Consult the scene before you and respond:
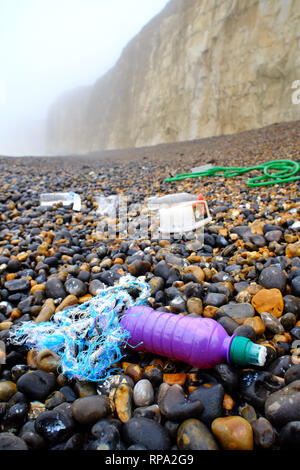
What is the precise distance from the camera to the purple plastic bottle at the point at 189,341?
3.56ft

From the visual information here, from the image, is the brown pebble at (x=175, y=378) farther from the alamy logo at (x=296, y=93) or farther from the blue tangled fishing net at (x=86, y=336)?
the alamy logo at (x=296, y=93)

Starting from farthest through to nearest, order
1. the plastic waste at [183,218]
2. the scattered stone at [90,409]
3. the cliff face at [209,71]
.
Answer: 1. the cliff face at [209,71]
2. the plastic waste at [183,218]
3. the scattered stone at [90,409]

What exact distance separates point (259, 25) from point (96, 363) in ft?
50.2

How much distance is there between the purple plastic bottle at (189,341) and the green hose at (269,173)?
2.97 metres

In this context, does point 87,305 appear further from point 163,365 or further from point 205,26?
point 205,26

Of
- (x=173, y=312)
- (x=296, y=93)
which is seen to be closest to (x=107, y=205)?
(x=173, y=312)

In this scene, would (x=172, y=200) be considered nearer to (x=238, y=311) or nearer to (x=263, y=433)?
(x=238, y=311)

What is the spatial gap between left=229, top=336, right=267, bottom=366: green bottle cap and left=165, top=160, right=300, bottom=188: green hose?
10.0 feet

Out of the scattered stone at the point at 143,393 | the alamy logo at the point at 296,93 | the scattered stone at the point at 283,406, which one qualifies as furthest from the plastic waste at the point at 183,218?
the alamy logo at the point at 296,93

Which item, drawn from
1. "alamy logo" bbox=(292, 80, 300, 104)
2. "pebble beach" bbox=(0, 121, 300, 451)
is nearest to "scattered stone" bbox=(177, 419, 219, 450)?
"pebble beach" bbox=(0, 121, 300, 451)

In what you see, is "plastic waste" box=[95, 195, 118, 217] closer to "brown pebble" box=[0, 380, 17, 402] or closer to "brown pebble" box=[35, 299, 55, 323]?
"brown pebble" box=[35, 299, 55, 323]

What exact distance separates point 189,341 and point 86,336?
55 cm

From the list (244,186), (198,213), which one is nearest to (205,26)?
(244,186)

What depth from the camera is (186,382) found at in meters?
1.17
